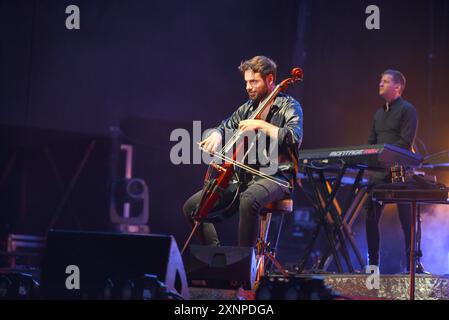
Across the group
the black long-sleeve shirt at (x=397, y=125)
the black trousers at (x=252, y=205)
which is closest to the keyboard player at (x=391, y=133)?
the black long-sleeve shirt at (x=397, y=125)

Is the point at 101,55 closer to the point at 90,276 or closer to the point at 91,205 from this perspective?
the point at 91,205

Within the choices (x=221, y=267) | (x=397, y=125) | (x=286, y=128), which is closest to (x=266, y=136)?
(x=286, y=128)

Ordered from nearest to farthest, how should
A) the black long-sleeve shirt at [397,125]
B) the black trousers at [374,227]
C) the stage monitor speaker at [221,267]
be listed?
the stage monitor speaker at [221,267]
the black trousers at [374,227]
the black long-sleeve shirt at [397,125]

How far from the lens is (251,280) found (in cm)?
354

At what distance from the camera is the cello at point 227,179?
4.05 meters

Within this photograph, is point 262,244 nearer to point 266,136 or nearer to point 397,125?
point 266,136

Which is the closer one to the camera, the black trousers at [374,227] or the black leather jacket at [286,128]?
the black leather jacket at [286,128]

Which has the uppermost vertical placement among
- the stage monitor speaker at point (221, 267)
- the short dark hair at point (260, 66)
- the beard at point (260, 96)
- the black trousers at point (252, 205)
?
the short dark hair at point (260, 66)

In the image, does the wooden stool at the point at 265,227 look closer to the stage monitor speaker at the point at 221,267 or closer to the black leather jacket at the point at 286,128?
the black leather jacket at the point at 286,128

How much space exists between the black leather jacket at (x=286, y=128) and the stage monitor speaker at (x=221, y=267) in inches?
31.5

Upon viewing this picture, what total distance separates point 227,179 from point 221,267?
67 cm

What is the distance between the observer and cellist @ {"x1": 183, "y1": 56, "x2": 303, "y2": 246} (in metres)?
3.96

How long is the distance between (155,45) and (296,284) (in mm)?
5537

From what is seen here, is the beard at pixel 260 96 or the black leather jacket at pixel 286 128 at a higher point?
the beard at pixel 260 96
